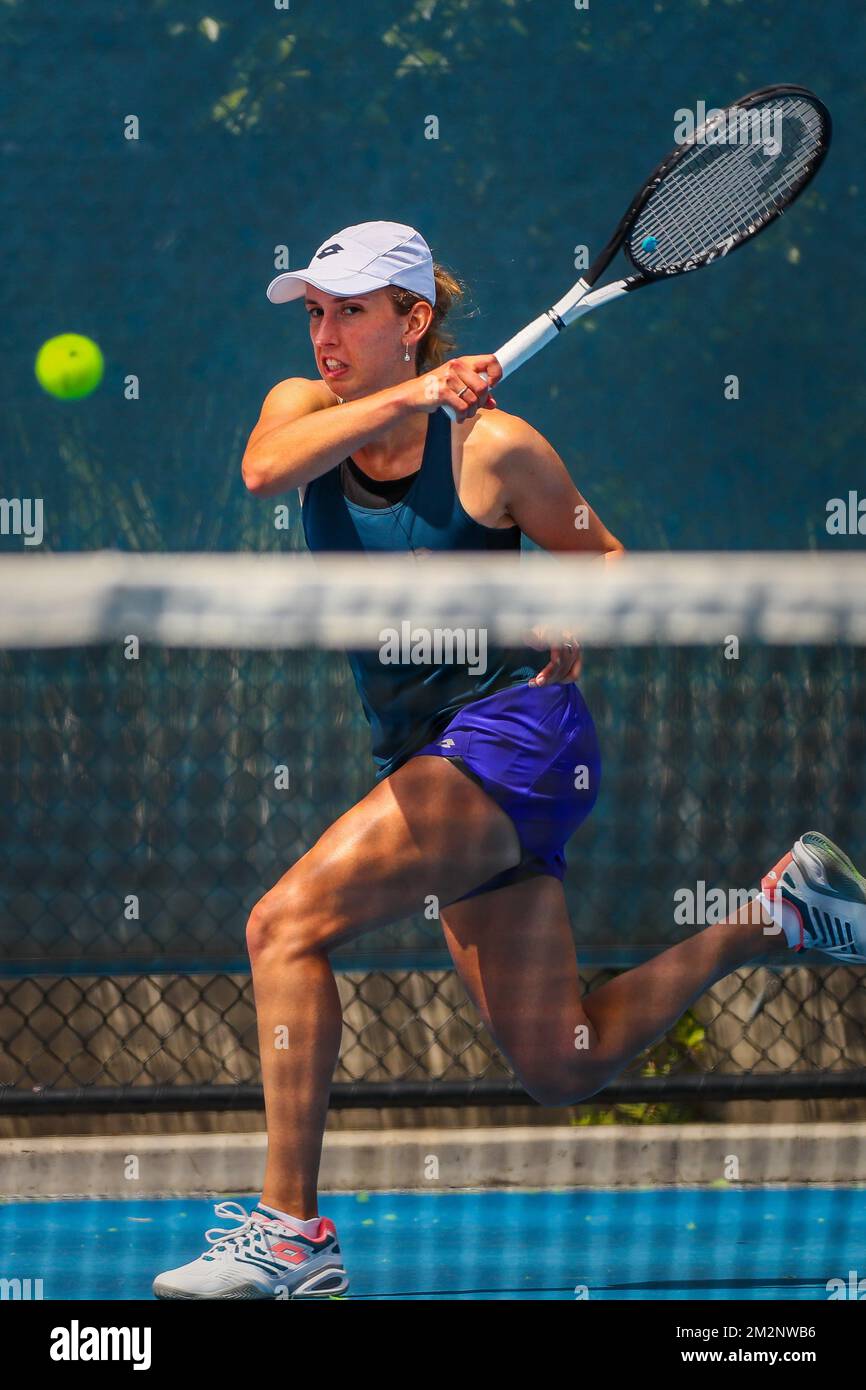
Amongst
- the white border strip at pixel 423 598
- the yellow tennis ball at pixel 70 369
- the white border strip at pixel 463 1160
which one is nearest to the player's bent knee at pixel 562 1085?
the white border strip at pixel 423 598

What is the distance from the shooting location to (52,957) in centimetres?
440

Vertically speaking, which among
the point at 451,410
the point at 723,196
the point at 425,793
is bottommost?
the point at 425,793

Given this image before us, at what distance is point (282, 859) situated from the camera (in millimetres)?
4535

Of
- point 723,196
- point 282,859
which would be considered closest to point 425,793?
point 723,196

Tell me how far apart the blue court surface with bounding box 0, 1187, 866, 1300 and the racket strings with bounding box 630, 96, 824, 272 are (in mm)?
1620

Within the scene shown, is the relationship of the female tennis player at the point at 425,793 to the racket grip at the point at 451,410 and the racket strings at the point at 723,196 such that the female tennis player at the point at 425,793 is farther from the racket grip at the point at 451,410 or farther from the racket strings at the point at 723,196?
the racket strings at the point at 723,196

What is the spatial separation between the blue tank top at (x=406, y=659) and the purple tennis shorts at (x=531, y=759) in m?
0.04

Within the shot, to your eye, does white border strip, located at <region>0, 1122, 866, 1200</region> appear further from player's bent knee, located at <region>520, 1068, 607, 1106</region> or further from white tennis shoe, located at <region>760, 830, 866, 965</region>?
player's bent knee, located at <region>520, 1068, 607, 1106</region>

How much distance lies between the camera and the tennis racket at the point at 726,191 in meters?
3.08

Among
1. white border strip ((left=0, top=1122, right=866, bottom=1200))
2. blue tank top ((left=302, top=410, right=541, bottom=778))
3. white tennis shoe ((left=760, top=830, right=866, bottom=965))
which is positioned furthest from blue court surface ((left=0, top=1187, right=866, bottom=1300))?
blue tank top ((left=302, top=410, right=541, bottom=778))

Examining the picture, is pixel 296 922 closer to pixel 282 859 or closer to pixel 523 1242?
pixel 523 1242

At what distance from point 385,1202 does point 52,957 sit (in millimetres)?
984

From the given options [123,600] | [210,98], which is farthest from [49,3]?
[123,600]

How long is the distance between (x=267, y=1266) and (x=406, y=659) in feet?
2.71
